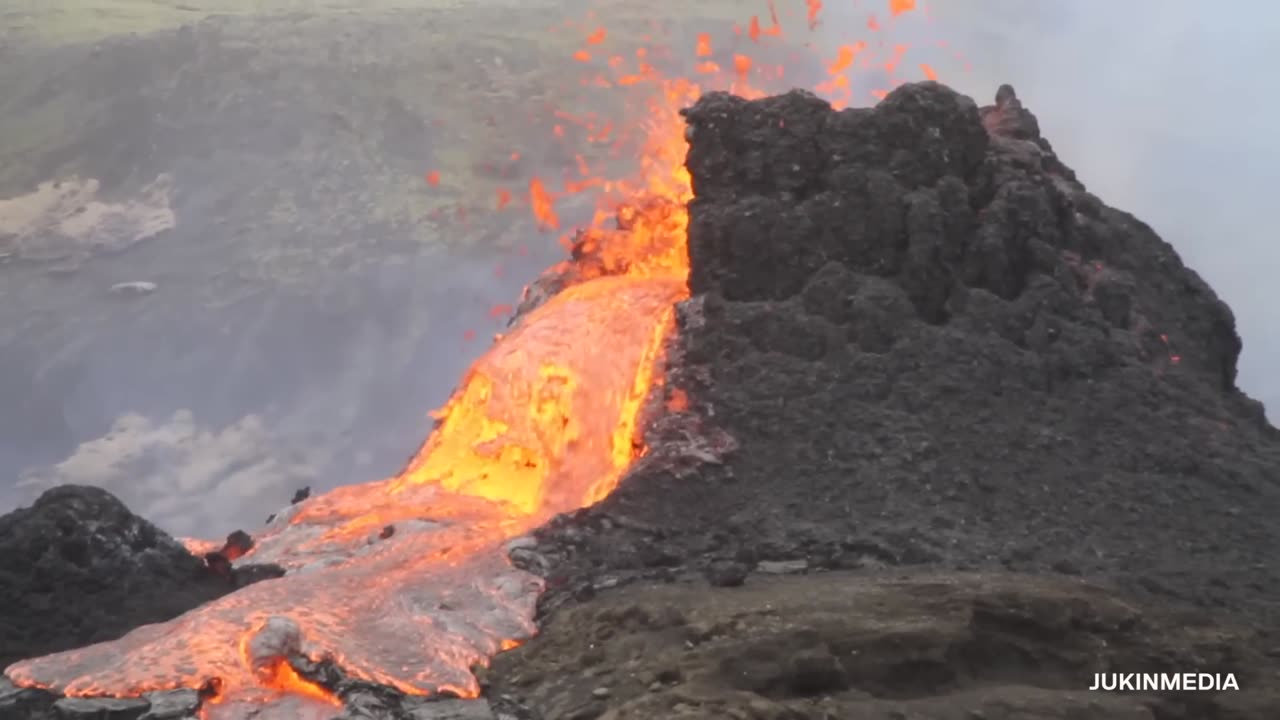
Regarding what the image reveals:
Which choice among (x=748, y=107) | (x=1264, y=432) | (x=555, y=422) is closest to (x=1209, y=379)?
(x=1264, y=432)

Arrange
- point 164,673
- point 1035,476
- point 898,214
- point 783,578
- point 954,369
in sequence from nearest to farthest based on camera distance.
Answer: point 164,673 < point 783,578 < point 1035,476 < point 954,369 < point 898,214

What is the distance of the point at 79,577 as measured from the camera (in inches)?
470

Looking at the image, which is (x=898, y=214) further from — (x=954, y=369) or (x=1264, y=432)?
(x=1264, y=432)

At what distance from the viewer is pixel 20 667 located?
1023 centimetres

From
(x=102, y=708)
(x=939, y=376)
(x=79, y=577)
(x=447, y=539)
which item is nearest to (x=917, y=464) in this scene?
(x=939, y=376)

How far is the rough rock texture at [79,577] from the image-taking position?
11.5m

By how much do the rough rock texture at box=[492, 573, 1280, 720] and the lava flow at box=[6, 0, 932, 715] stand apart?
130cm

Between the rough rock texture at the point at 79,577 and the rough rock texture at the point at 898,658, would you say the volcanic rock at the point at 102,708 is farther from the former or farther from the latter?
the rough rock texture at the point at 898,658

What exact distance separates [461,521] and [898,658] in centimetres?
657

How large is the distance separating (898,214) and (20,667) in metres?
9.77

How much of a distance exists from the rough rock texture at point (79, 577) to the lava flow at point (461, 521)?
957mm

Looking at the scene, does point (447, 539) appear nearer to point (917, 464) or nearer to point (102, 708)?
point (102, 708)

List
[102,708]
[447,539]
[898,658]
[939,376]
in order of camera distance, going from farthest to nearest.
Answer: [447,539] < [939,376] < [102,708] < [898,658]

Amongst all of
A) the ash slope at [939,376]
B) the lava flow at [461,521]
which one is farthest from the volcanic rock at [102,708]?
the ash slope at [939,376]
